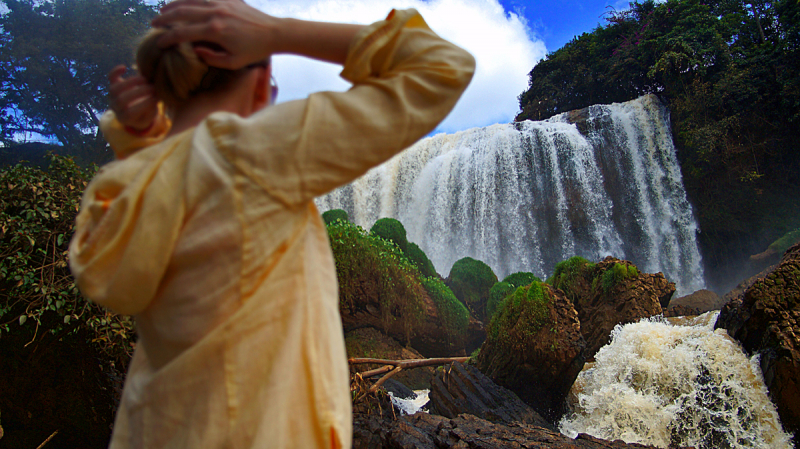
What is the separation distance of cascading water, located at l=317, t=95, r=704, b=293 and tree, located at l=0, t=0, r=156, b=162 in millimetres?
11727

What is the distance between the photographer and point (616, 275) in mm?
7809

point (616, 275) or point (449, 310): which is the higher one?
point (616, 275)

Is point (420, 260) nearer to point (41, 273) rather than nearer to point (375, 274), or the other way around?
point (375, 274)

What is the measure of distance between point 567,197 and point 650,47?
252 inches

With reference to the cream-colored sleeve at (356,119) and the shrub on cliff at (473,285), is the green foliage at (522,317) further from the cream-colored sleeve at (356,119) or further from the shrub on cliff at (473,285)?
the cream-colored sleeve at (356,119)

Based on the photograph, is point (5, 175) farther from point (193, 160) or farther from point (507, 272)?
point (507, 272)

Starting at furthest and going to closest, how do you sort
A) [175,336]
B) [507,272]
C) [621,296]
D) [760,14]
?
[507,272]
[760,14]
[621,296]
[175,336]

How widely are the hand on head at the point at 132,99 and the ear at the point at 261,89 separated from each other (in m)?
0.18

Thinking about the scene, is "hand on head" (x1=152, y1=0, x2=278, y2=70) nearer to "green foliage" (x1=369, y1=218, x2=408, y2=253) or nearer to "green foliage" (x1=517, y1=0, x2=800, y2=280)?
"green foliage" (x1=369, y1=218, x2=408, y2=253)

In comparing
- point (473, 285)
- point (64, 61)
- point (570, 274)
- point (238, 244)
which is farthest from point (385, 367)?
point (64, 61)

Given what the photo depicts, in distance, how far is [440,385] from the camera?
5.18 m

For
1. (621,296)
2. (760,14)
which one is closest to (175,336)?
(621,296)

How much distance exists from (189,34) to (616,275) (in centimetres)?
845

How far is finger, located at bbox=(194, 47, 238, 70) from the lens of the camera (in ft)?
2.26
